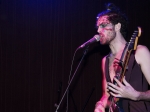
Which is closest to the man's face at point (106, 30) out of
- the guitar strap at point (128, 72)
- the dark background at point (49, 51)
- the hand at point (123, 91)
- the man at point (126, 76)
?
the man at point (126, 76)

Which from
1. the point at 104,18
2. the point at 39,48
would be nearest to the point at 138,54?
the point at 104,18

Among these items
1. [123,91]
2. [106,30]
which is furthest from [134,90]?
[106,30]

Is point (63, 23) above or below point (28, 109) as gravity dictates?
above

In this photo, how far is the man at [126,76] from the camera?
7.59 feet

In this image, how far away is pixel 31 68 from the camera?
4953 mm

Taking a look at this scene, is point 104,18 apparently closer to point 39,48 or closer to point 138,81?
point 138,81

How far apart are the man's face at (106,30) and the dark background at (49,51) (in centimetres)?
119

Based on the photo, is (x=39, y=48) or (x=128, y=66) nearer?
(x=128, y=66)

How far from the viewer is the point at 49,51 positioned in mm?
4770

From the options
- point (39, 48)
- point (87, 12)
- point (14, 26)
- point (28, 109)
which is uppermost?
point (87, 12)

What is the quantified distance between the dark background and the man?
3.63 feet

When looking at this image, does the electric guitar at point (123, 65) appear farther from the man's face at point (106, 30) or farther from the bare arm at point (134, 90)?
the man's face at point (106, 30)

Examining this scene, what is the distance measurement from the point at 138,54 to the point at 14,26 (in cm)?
317

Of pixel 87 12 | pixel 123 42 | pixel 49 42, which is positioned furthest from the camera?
pixel 49 42
